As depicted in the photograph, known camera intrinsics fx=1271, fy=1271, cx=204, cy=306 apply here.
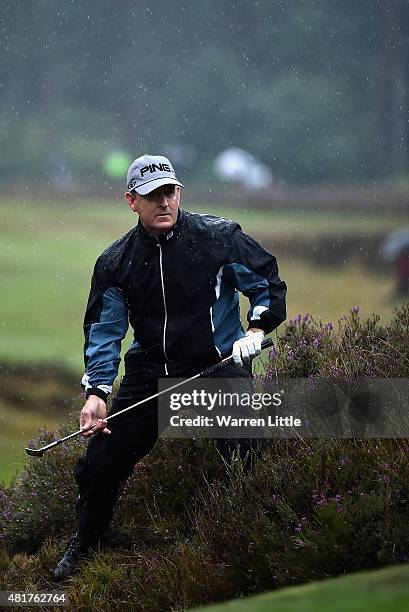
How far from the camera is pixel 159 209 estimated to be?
675 cm

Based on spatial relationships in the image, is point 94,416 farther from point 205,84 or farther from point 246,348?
point 205,84

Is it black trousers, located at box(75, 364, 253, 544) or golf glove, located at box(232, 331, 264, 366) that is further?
black trousers, located at box(75, 364, 253, 544)

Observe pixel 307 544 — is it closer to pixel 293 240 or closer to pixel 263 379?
pixel 263 379

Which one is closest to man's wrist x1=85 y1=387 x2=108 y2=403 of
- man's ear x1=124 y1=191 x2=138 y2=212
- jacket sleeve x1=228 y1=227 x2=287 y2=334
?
jacket sleeve x1=228 y1=227 x2=287 y2=334

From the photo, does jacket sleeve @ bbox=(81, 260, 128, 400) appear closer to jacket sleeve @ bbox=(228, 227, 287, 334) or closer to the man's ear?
the man's ear

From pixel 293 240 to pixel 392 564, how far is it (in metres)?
33.1

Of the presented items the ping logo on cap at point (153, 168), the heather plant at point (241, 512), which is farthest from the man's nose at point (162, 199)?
the heather plant at point (241, 512)

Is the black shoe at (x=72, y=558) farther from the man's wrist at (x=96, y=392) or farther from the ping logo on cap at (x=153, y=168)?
the ping logo on cap at (x=153, y=168)

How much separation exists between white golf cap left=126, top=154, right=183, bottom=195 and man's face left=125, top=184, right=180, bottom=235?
0.04m

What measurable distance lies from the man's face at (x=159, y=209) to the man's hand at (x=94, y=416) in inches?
37.3

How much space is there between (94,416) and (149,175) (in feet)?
4.33

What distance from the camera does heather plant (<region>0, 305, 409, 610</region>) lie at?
5.54 metres

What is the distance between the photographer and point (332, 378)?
24.1 feet

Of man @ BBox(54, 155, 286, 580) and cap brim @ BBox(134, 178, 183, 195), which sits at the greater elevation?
cap brim @ BBox(134, 178, 183, 195)
